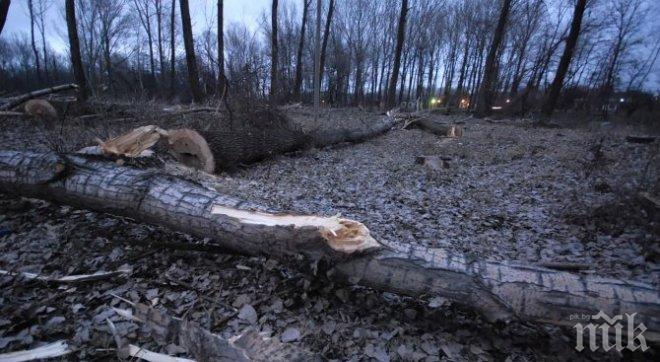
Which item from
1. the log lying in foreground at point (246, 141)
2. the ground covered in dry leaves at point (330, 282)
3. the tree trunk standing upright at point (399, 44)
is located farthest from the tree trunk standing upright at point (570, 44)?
the log lying in foreground at point (246, 141)

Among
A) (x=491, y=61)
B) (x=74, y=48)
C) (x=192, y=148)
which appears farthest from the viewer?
(x=491, y=61)

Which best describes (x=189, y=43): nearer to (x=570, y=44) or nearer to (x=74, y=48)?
(x=74, y=48)

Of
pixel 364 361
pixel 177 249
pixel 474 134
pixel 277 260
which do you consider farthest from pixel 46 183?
pixel 474 134

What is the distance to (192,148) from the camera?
504 cm

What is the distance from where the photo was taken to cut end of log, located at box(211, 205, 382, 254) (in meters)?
2.07

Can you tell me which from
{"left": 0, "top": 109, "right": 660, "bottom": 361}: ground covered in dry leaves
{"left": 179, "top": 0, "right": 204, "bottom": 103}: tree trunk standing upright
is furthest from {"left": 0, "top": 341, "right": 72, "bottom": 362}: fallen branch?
{"left": 179, "top": 0, "right": 204, "bottom": 103}: tree trunk standing upright

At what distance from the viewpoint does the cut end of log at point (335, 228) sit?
207 centimetres

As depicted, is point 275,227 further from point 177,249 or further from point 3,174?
point 3,174

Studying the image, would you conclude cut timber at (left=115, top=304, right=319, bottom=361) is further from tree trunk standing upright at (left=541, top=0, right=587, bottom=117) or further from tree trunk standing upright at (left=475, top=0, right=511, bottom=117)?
tree trunk standing upright at (left=475, top=0, right=511, bottom=117)

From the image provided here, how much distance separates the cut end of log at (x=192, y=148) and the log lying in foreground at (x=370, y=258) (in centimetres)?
206

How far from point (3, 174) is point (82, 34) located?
35348 millimetres

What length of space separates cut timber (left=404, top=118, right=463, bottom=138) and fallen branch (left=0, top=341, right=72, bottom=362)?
9941 mm

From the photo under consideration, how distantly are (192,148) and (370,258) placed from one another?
3.98 m

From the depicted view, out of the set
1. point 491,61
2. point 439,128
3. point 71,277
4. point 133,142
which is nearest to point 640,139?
point 439,128
